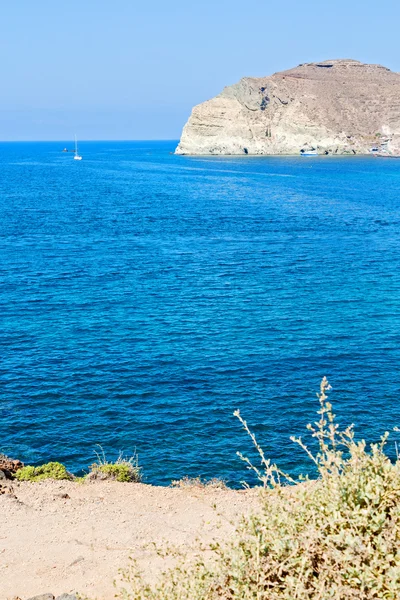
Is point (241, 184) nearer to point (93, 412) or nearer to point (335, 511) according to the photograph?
point (93, 412)

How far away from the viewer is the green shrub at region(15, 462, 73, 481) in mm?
18531

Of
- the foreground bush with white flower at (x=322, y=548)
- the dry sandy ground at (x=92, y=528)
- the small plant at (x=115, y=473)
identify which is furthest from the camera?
the small plant at (x=115, y=473)

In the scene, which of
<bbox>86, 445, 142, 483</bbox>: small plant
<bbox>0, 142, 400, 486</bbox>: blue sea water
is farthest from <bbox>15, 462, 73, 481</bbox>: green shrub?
<bbox>0, 142, 400, 486</bbox>: blue sea water

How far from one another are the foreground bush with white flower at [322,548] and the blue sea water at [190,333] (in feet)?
46.2

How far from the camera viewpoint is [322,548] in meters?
7.01

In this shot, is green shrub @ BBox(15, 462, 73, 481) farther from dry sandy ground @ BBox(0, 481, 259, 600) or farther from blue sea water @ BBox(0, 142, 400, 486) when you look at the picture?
blue sea water @ BBox(0, 142, 400, 486)

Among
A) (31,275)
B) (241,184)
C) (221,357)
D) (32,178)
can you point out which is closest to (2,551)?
(221,357)

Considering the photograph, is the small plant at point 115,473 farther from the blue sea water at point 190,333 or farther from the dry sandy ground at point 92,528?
the blue sea water at point 190,333

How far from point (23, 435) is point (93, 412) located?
296 cm

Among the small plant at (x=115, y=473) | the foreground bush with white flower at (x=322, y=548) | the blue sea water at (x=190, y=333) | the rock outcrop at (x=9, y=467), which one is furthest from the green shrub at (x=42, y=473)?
the foreground bush with white flower at (x=322, y=548)

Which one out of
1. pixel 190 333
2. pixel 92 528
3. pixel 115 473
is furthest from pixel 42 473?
pixel 190 333

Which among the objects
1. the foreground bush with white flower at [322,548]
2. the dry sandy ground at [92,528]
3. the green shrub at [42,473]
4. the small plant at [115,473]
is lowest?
the small plant at [115,473]

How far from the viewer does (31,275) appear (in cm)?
4869

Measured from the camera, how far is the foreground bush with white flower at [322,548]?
6598 mm
